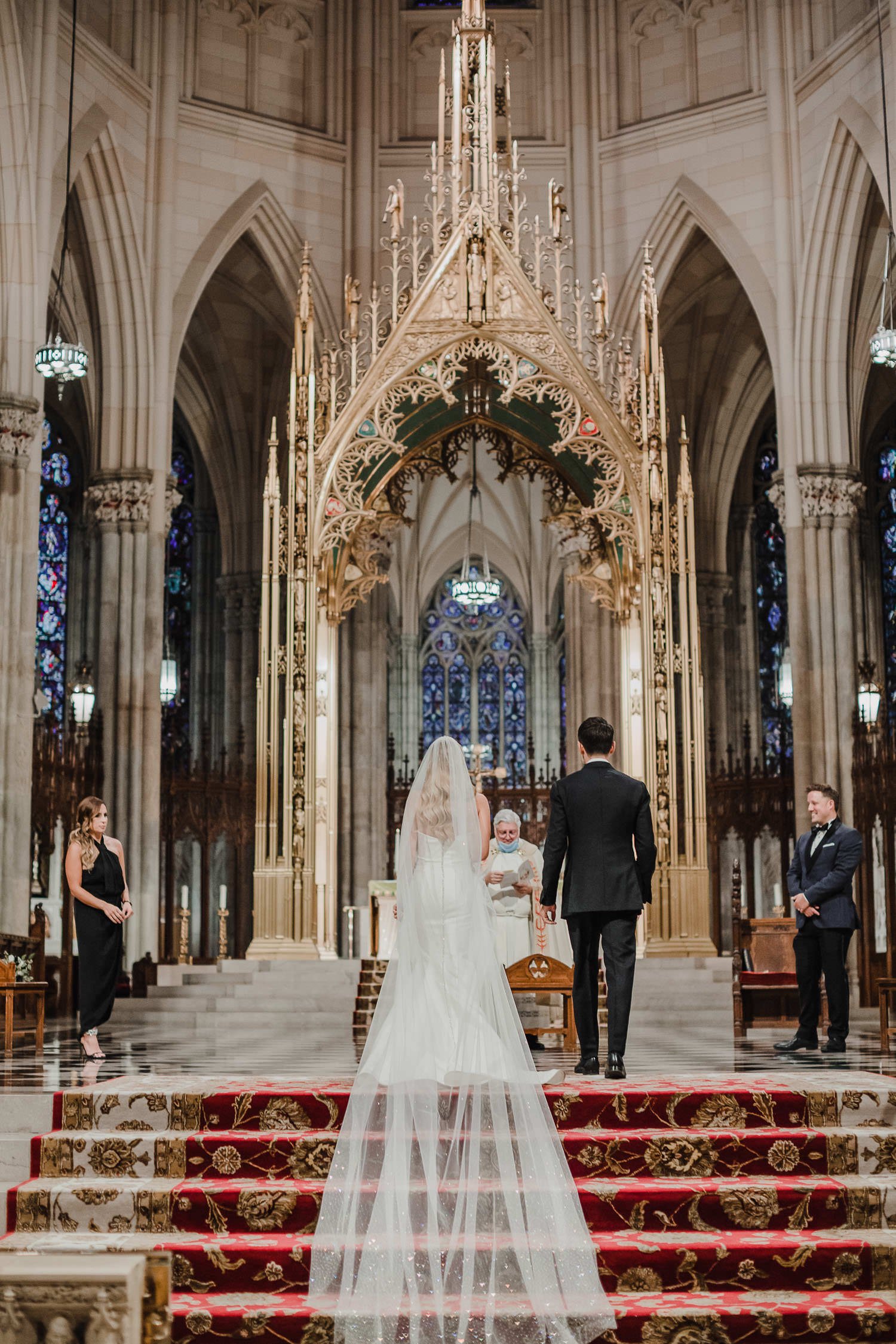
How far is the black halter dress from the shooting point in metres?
8.53

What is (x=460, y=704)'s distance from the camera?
32281mm

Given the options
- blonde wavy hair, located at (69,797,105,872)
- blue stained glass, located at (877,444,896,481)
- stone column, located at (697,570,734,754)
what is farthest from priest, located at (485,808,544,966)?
blue stained glass, located at (877,444,896,481)

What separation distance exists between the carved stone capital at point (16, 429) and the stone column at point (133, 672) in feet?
9.33

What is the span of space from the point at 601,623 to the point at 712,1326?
1494 cm

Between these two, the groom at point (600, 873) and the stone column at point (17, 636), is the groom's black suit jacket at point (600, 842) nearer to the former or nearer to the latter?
the groom at point (600, 873)

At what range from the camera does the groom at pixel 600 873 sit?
6.79 meters

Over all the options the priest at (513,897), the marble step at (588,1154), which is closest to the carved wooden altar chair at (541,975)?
the priest at (513,897)

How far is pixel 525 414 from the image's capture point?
49.3 ft

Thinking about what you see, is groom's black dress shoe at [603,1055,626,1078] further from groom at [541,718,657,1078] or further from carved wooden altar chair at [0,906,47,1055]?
carved wooden altar chair at [0,906,47,1055]

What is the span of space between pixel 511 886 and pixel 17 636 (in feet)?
20.3

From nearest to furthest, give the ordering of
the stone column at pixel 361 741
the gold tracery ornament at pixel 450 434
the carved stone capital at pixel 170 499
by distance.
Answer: the gold tracery ornament at pixel 450 434, the carved stone capital at pixel 170 499, the stone column at pixel 361 741

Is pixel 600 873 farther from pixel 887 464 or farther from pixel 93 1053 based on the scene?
pixel 887 464

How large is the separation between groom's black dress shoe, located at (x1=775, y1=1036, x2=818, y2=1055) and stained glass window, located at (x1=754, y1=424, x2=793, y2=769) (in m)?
14.3

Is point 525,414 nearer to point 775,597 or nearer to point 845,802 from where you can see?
point 845,802
